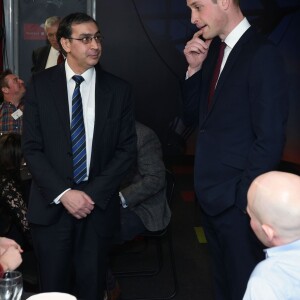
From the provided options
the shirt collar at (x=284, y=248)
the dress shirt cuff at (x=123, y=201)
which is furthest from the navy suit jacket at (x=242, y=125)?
the dress shirt cuff at (x=123, y=201)

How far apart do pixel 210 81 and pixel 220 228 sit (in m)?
0.65

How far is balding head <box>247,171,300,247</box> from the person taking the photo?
63.6 inches

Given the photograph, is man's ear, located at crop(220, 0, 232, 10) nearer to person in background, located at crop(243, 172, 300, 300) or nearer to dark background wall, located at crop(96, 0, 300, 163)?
person in background, located at crop(243, 172, 300, 300)

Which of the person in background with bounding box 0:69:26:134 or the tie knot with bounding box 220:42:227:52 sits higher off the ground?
the tie knot with bounding box 220:42:227:52

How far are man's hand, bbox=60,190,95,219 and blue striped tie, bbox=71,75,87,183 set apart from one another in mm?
96

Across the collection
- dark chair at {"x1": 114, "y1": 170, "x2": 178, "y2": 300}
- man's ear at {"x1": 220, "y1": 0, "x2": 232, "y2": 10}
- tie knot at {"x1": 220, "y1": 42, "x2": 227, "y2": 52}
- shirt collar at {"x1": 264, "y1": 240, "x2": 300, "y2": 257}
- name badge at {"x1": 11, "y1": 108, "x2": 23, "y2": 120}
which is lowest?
dark chair at {"x1": 114, "y1": 170, "x2": 178, "y2": 300}

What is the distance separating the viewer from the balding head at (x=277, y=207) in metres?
1.62

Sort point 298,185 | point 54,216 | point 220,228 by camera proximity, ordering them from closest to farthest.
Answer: point 298,185 < point 220,228 < point 54,216

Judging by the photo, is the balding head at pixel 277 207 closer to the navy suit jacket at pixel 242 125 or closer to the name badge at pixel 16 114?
the navy suit jacket at pixel 242 125

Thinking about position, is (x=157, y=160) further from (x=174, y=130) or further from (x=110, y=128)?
(x=174, y=130)

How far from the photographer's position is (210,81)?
8.85 feet

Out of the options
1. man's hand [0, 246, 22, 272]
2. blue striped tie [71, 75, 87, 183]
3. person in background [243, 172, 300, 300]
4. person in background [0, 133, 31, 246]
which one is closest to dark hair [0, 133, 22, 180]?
person in background [0, 133, 31, 246]

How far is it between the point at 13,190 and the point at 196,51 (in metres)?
1.32

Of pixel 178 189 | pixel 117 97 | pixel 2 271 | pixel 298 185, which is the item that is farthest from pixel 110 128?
pixel 178 189
